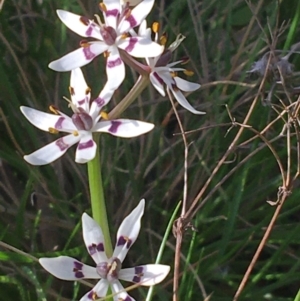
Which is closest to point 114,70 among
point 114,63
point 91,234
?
point 114,63

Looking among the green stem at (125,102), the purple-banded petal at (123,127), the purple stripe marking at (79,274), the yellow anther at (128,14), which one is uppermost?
the yellow anther at (128,14)

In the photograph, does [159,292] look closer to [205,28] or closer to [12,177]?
[12,177]

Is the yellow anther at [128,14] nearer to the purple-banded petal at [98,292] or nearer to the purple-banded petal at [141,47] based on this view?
the purple-banded petal at [141,47]

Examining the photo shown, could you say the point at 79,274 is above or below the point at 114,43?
below

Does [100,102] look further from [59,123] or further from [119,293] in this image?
[119,293]

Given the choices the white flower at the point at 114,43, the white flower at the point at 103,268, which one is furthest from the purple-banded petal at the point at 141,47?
the white flower at the point at 103,268

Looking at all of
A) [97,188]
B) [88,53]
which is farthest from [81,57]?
[97,188]
